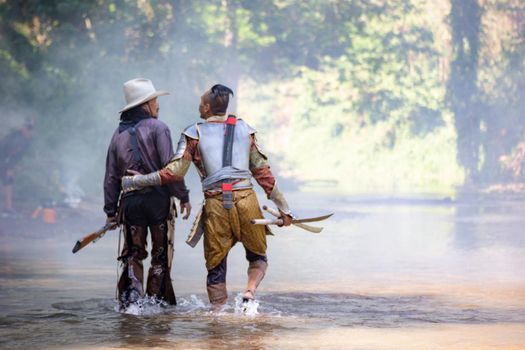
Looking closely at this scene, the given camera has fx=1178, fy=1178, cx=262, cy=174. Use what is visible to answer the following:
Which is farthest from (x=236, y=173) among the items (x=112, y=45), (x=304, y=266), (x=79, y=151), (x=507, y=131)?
(x=507, y=131)

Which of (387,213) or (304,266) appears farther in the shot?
(387,213)

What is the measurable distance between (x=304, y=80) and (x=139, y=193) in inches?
1479

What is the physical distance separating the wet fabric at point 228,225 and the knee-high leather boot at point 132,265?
544mm

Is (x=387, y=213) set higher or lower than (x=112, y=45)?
lower

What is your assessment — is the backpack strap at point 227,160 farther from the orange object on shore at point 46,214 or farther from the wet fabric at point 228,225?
the orange object on shore at point 46,214

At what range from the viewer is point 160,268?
9.44 metres

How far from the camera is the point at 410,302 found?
10.1 metres

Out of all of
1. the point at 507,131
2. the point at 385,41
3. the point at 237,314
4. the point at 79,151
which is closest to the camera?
the point at 237,314

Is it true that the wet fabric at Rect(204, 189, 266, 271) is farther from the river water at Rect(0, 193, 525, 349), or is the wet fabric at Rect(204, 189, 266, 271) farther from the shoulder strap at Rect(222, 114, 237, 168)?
the river water at Rect(0, 193, 525, 349)

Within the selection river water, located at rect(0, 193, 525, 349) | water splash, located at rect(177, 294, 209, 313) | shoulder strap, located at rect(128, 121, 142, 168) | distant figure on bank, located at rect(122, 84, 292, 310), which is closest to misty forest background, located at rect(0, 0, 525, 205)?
river water, located at rect(0, 193, 525, 349)

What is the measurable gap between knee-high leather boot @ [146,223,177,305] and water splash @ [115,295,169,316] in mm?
43

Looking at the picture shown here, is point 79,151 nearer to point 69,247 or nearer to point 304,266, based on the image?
point 69,247

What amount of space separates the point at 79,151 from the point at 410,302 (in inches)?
621

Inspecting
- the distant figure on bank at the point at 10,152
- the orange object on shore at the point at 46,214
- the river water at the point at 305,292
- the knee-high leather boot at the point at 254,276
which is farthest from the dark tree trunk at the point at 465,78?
the knee-high leather boot at the point at 254,276
